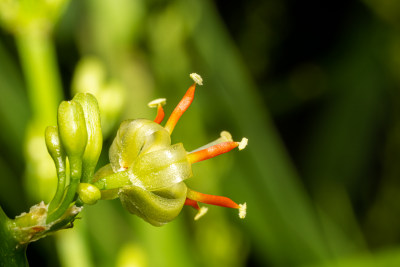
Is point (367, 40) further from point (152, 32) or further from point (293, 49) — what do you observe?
point (152, 32)

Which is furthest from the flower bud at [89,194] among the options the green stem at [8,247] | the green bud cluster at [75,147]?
the green stem at [8,247]

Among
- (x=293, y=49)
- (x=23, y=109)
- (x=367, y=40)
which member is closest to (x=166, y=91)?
(x=23, y=109)

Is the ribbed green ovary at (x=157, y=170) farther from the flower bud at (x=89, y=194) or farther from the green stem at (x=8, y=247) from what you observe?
the green stem at (x=8, y=247)

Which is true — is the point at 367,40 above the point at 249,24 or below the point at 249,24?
below

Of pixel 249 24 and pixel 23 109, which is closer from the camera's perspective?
pixel 23 109

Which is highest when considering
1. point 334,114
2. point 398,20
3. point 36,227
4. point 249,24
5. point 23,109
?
point 36,227

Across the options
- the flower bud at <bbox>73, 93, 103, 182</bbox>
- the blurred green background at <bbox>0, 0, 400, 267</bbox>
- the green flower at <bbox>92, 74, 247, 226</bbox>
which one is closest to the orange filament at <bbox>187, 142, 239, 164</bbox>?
the green flower at <bbox>92, 74, 247, 226</bbox>
